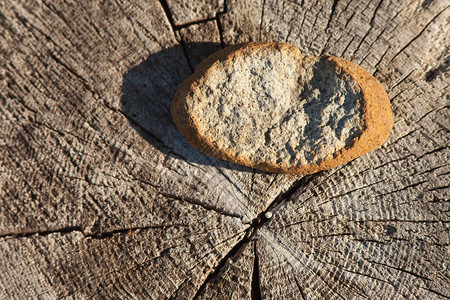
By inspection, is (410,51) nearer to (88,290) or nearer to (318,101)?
(318,101)

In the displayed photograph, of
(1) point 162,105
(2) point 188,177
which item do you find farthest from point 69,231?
(1) point 162,105

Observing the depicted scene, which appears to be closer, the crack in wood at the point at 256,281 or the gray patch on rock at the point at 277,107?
the gray patch on rock at the point at 277,107

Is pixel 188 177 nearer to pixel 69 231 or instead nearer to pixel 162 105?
pixel 162 105

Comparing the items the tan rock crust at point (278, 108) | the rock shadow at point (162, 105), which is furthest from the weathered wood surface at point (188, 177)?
the tan rock crust at point (278, 108)

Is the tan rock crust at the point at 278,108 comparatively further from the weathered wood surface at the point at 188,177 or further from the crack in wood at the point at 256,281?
the crack in wood at the point at 256,281

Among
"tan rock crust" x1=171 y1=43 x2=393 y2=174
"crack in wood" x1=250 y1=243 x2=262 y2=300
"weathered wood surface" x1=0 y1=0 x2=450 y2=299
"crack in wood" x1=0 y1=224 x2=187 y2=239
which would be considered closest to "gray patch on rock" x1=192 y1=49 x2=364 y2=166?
"tan rock crust" x1=171 y1=43 x2=393 y2=174

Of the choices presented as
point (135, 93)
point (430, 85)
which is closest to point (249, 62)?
point (135, 93)
